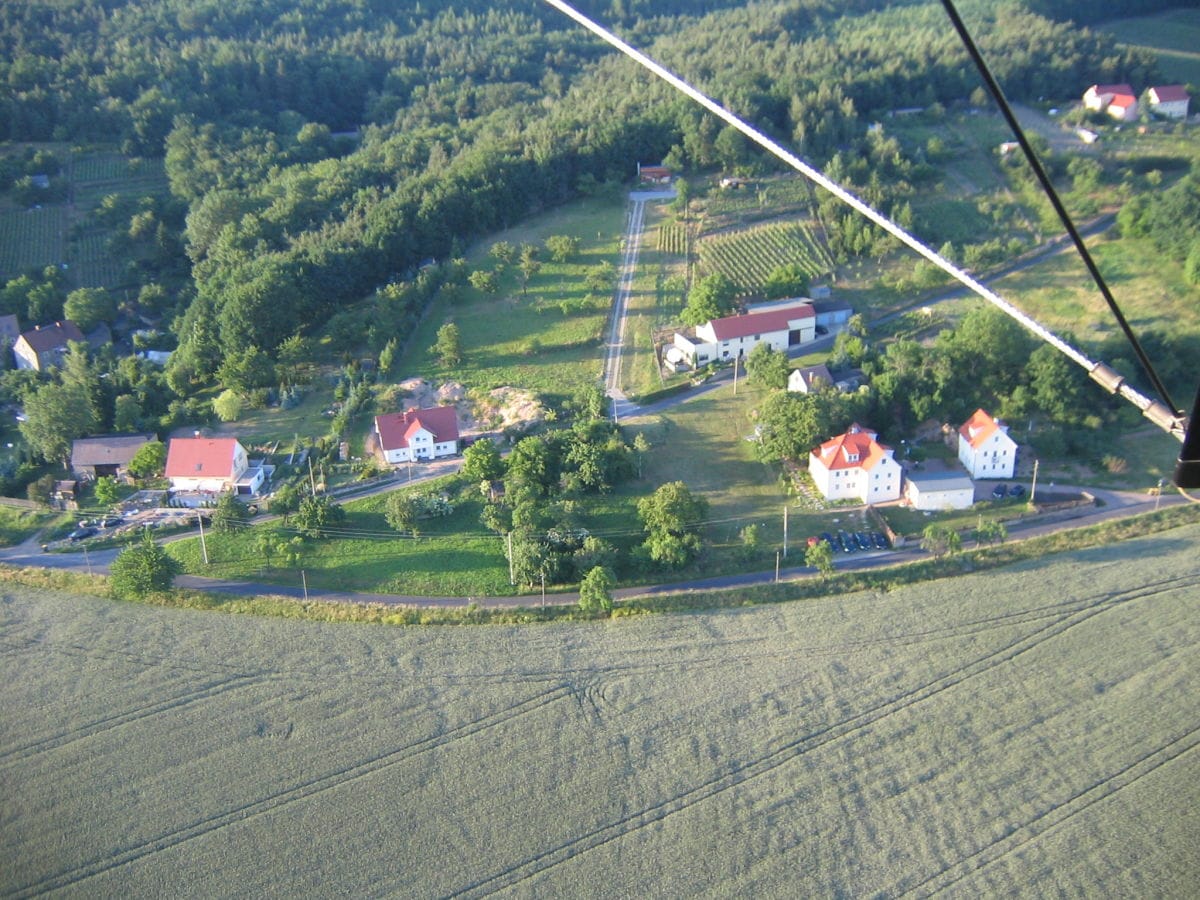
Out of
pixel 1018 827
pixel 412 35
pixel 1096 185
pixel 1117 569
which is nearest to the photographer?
pixel 1018 827

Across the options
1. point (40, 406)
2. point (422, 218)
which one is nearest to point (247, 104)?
point (422, 218)

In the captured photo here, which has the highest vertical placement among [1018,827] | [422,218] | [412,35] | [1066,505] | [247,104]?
[412,35]

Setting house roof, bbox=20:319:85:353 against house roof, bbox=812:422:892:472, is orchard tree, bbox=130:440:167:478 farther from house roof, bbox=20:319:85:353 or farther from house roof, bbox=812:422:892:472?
house roof, bbox=812:422:892:472

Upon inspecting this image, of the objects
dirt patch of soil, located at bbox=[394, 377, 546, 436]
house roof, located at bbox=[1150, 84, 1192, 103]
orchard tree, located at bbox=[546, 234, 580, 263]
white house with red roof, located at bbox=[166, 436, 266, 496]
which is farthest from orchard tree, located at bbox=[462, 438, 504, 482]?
house roof, located at bbox=[1150, 84, 1192, 103]

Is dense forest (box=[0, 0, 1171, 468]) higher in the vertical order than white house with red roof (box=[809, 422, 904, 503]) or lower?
higher

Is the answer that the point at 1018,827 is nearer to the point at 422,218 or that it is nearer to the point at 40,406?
the point at 40,406
